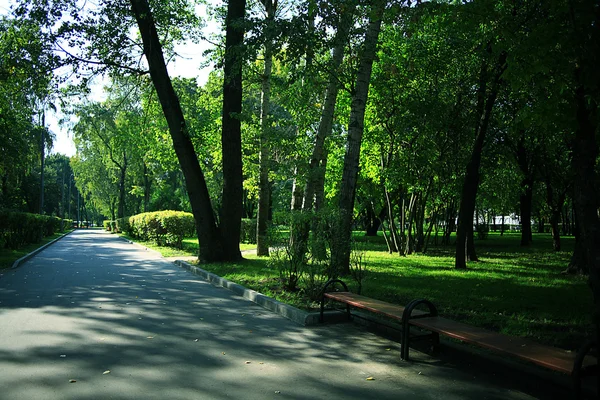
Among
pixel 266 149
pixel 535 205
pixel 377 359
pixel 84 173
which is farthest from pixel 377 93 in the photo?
pixel 84 173

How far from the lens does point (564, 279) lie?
12.2 m

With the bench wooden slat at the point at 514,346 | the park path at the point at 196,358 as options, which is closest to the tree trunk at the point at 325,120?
the park path at the point at 196,358

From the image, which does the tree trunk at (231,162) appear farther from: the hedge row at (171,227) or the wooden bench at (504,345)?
the hedge row at (171,227)

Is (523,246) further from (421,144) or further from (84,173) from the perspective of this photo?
(84,173)

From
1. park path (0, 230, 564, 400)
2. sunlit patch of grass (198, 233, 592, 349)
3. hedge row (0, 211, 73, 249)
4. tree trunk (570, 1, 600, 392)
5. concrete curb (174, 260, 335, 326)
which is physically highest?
tree trunk (570, 1, 600, 392)

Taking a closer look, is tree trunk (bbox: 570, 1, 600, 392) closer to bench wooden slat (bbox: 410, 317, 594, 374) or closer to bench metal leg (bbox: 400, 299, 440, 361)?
bench wooden slat (bbox: 410, 317, 594, 374)

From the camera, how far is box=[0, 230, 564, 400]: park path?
4.35 m

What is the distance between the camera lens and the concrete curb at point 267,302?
287 inches

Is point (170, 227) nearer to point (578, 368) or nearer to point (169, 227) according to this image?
point (169, 227)

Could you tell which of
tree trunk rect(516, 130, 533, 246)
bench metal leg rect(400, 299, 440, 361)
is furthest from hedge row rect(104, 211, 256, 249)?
bench metal leg rect(400, 299, 440, 361)

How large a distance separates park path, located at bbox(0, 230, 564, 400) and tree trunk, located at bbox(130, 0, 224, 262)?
667cm

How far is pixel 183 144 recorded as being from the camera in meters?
15.6

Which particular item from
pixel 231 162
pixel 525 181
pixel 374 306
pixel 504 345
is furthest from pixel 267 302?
pixel 525 181

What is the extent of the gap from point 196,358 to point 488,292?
670 cm
